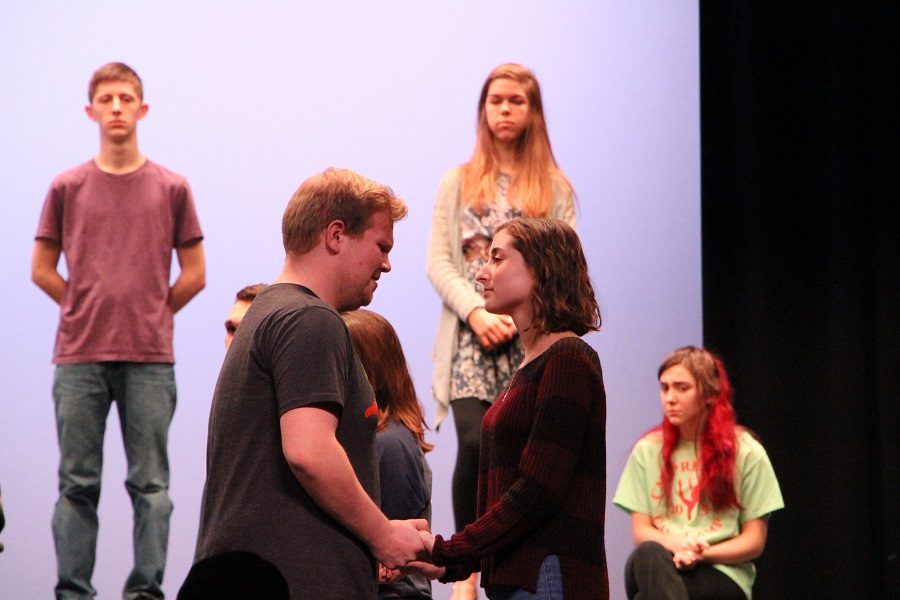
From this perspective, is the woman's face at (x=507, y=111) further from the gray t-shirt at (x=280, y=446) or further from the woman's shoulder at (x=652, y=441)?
the gray t-shirt at (x=280, y=446)

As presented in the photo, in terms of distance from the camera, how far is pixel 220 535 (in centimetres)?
189

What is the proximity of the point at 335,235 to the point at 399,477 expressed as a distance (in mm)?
832

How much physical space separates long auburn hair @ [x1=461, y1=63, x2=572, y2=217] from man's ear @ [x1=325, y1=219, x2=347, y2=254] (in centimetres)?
183

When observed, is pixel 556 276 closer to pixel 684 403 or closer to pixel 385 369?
pixel 385 369

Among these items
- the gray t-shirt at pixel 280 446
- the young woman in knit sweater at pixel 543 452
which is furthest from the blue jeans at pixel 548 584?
the gray t-shirt at pixel 280 446

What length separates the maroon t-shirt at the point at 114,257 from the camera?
12.8 ft

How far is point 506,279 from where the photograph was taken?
2385mm

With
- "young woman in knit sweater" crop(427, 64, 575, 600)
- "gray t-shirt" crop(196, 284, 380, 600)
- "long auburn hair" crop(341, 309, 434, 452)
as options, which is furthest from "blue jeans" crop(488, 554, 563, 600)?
"young woman in knit sweater" crop(427, 64, 575, 600)

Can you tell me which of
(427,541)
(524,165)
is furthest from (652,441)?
(427,541)

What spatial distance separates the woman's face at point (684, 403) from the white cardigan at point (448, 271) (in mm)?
624

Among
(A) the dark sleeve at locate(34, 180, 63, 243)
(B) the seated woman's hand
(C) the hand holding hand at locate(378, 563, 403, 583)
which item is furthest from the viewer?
(A) the dark sleeve at locate(34, 180, 63, 243)

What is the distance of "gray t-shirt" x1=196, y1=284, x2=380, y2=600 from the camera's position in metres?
1.87

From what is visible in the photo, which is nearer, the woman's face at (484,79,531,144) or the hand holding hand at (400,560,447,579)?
the hand holding hand at (400,560,447,579)

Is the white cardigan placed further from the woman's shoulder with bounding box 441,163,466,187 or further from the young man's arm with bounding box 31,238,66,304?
the young man's arm with bounding box 31,238,66,304
